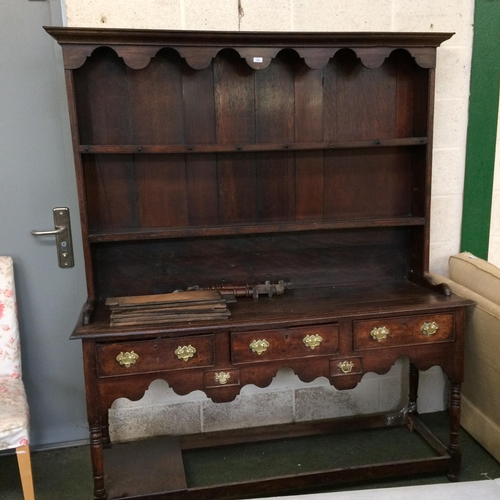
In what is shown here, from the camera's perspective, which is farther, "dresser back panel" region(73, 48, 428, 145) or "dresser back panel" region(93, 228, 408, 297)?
"dresser back panel" region(93, 228, 408, 297)

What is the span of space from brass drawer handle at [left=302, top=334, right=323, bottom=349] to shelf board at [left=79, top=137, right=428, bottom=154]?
73 centimetres

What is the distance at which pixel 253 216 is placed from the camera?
228 cm

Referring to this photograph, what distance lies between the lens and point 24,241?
2.27 metres

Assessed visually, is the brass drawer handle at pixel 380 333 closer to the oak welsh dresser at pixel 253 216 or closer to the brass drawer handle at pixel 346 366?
the oak welsh dresser at pixel 253 216

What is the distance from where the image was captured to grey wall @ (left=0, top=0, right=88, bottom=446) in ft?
6.93

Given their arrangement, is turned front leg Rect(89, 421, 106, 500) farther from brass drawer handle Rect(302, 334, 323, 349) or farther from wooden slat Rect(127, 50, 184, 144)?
wooden slat Rect(127, 50, 184, 144)

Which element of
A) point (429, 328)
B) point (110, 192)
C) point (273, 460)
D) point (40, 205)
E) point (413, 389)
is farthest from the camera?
point (413, 389)

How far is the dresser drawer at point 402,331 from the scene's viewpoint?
78.2 inches

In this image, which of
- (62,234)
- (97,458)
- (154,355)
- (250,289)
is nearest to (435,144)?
(250,289)

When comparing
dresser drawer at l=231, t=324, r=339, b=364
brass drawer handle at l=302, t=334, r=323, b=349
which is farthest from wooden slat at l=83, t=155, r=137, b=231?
brass drawer handle at l=302, t=334, r=323, b=349

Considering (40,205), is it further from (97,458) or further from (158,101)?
(97,458)

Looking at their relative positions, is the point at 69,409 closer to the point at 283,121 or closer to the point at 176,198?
the point at 176,198

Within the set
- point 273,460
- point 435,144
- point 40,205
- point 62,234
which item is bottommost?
point 273,460

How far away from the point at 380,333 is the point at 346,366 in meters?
0.18
